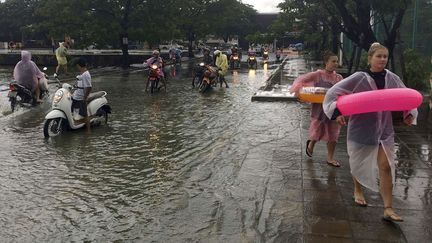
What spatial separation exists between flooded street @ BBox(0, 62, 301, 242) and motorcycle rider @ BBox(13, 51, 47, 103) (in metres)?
1.75

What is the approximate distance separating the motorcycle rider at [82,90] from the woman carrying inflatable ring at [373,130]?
6.06 metres

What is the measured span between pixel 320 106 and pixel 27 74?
9.44m

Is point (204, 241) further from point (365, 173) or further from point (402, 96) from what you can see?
point (402, 96)

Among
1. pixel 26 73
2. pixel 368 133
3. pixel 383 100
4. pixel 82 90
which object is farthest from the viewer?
pixel 26 73

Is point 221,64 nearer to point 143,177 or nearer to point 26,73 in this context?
point 26,73

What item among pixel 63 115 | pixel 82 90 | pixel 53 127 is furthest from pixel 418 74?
pixel 53 127

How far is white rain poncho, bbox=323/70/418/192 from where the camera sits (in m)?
4.89

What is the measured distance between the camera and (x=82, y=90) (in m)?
9.74

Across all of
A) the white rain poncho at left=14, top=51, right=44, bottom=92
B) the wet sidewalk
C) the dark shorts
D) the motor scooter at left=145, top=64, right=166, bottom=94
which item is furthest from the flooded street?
the motor scooter at left=145, top=64, right=166, bottom=94

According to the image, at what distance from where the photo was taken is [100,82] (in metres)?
21.0

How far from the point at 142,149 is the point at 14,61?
3718 centimetres

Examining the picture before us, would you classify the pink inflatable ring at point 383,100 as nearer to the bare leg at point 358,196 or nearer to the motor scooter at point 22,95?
the bare leg at point 358,196

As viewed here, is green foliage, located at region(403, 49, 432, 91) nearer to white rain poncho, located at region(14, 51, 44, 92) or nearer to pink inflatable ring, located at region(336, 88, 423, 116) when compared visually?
pink inflatable ring, located at region(336, 88, 423, 116)

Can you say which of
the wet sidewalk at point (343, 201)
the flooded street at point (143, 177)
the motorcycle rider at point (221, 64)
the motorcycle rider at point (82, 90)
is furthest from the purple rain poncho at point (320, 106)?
the motorcycle rider at point (221, 64)
